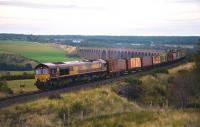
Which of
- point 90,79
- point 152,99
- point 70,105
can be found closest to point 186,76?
point 152,99

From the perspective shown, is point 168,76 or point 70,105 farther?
point 168,76

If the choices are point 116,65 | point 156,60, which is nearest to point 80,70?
point 116,65

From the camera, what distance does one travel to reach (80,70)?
5925 centimetres

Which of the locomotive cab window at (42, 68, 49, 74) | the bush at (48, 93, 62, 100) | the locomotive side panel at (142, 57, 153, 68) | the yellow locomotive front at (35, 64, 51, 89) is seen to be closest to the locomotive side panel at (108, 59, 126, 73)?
the locomotive side panel at (142, 57, 153, 68)

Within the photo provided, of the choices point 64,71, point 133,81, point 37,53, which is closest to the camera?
point 64,71

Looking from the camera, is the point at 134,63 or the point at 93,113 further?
the point at 134,63

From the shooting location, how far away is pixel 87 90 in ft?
162

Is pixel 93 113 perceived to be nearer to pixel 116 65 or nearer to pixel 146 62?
pixel 116 65

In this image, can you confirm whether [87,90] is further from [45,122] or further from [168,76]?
[168,76]

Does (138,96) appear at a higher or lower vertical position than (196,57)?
lower

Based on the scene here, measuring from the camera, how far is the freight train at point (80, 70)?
170 feet

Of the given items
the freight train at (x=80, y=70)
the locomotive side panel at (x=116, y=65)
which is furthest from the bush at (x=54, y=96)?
the locomotive side panel at (x=116, y=65)

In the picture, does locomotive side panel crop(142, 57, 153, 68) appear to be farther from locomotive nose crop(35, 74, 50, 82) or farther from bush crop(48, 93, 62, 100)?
bush crop(48, 93, 62, 100)

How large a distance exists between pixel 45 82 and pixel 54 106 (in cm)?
1035
